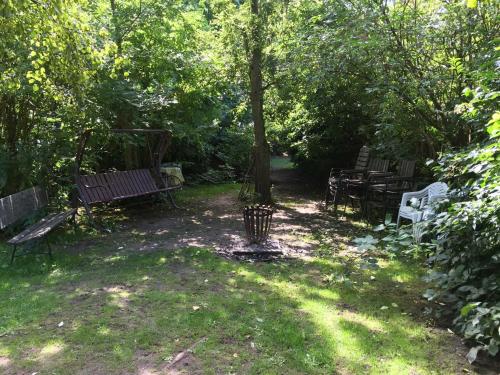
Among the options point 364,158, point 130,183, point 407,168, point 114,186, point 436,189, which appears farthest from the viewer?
point 364,158

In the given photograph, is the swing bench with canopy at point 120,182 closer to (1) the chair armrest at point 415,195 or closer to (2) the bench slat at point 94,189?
(2) the bench slat at point 94,189

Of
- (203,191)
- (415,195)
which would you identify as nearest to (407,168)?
(415,195)

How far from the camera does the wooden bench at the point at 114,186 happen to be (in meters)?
7.44

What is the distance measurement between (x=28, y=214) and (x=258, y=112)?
501 centimetres

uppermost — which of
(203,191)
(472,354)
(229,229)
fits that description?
(203,191)

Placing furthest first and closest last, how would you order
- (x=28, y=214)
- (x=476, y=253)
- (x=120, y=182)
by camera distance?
(x=120, y=182) < (x=28, y=214) < (x=476, y=253)

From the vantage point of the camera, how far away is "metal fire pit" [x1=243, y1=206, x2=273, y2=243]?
5.81 meters

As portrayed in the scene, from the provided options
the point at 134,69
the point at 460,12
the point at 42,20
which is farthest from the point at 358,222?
the point at 42,20

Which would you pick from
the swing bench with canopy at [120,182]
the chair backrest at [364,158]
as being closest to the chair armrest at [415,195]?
the chair backrest at [364,158]

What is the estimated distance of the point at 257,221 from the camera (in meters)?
5.88

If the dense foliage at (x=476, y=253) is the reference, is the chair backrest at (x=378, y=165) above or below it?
above

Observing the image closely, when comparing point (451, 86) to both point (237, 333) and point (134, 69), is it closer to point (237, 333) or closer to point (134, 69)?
point (237, 333)

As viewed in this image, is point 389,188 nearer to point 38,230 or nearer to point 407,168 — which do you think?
point 407,168

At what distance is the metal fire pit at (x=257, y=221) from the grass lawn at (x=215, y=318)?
67 centimetres
